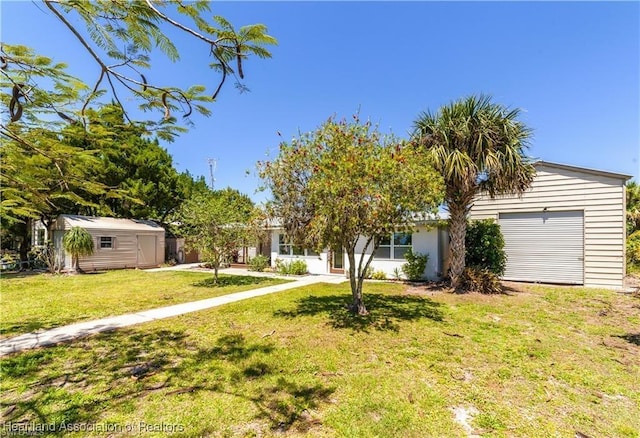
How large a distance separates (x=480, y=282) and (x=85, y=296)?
13.6 m

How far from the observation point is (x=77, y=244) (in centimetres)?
1595

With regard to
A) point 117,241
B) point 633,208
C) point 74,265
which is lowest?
point 74,265

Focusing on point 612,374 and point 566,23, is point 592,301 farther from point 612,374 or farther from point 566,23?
point 566,23

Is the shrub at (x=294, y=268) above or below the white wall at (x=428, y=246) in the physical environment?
below

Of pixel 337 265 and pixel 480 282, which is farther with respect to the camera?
pixel 337 265

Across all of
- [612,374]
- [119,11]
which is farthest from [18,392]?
[612,374]

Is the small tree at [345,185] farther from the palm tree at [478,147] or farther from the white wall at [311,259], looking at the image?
the white wall at [311,259]

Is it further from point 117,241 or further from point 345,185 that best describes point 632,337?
point 117,241

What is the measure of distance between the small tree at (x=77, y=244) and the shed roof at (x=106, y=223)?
0.79 m

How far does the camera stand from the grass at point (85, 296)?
7277 mm

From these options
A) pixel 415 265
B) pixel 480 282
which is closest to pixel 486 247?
pixel 480 282

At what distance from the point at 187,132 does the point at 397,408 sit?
427cm

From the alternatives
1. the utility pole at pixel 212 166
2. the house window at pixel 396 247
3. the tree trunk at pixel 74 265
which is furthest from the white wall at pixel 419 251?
the utility pole at pixel 212 166

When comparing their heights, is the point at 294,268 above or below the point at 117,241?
below
